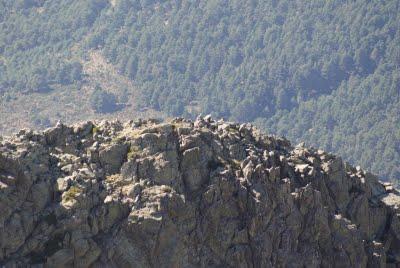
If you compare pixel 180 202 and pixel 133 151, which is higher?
pixel 133 151

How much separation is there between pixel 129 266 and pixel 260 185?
14.6 metres

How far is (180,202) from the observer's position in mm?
103125

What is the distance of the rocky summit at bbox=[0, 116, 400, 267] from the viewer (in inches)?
3851

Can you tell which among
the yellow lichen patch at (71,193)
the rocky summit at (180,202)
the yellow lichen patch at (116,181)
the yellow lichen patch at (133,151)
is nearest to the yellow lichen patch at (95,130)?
the rocky summit at (180,202)

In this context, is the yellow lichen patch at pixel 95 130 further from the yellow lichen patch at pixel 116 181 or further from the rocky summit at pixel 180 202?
the yellow lichen patch at pixel 116 181

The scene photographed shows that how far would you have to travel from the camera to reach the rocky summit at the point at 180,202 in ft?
321

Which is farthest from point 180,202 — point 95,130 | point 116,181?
point 95,130

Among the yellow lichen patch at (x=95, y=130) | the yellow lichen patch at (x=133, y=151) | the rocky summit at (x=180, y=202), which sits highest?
the yellow lichen patch at (x=95, y=130)

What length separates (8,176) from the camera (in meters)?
98.0

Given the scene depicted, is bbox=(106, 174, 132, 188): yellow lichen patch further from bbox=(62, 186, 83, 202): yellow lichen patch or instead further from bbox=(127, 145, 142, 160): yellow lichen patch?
bbox=(62, 186, 83, 202): yellow lichen patch

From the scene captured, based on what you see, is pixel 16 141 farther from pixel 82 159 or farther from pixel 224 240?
pixel 224 240

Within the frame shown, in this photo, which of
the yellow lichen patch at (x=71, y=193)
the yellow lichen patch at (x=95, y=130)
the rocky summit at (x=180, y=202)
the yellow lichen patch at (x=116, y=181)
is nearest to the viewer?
the rocky summit at (x=180, y=202)

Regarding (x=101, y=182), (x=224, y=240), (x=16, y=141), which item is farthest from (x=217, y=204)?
(x=16, y=141)

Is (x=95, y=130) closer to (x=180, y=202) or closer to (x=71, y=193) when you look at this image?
(x=180, y=202)
